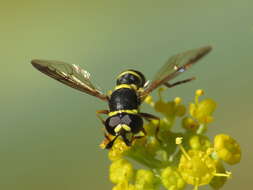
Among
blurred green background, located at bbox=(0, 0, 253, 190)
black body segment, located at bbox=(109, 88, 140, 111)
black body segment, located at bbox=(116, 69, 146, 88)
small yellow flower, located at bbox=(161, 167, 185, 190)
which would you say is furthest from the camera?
blurred green background, located at bbox=(0, 0, 253, 190)

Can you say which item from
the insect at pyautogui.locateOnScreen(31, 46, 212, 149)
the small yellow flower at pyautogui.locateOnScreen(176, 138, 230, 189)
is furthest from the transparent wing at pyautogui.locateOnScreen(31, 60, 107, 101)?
the small yellow flower at pyautogui.locateOnScreen(176, 138, 230, 189)

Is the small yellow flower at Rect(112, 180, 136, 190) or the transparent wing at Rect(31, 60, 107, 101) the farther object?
the transparent wing at Rect(31, 60, 107, 101)

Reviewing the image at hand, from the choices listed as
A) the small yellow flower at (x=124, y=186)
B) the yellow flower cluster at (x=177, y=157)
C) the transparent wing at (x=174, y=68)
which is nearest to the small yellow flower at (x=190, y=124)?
the yellow flower cluster at (x=177, y=157)

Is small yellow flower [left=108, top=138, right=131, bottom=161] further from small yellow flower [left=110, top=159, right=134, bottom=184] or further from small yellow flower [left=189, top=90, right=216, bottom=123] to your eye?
small yellow flower [left=189, top=90, right=216, bottom=123]

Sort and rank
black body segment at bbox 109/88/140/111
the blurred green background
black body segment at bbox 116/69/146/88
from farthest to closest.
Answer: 1. the blurred green background
2. black body segment at bbox 116/69/146/88
3. black body segment at bbox 109/88/140/111

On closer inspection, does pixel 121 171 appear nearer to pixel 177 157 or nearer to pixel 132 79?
pixel 177 157

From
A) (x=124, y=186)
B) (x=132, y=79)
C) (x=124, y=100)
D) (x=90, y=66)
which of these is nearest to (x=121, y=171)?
(x=124, y=186)
